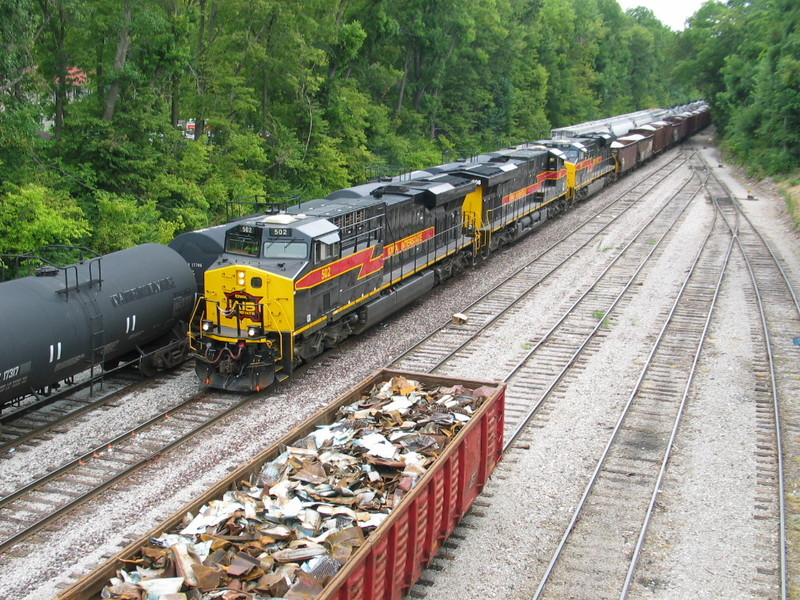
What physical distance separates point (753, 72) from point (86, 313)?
6068 centimetres

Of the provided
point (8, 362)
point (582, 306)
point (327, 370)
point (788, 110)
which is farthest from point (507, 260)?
point (788, 110)

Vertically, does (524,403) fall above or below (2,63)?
below

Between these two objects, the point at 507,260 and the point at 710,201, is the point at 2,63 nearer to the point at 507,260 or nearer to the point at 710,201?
the point at 507,260

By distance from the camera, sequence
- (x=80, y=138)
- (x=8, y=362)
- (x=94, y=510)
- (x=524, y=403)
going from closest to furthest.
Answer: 1. (x=94, y=510)
2. (x=8, y=362)
3. (x=524, y=403)
4. (x=80, y=138)

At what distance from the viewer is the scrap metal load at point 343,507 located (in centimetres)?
677

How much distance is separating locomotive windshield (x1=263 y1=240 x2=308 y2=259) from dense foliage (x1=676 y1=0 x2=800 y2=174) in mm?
39137

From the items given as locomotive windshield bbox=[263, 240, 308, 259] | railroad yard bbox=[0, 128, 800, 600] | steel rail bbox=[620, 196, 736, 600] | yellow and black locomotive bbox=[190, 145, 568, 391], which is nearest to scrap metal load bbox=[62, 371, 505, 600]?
railroad yard bbox=[0, 128, 800, 600]

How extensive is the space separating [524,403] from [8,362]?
9.12 metres

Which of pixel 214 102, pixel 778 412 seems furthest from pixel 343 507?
pixel 214 102

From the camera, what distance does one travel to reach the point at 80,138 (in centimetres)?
2419

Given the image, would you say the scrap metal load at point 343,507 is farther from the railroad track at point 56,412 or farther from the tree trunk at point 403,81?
the tree trunk at point 403,81

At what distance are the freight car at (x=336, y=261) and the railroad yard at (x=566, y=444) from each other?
0.75 metres

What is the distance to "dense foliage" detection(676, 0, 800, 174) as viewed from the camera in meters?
47.8

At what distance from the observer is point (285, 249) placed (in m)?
15.9
